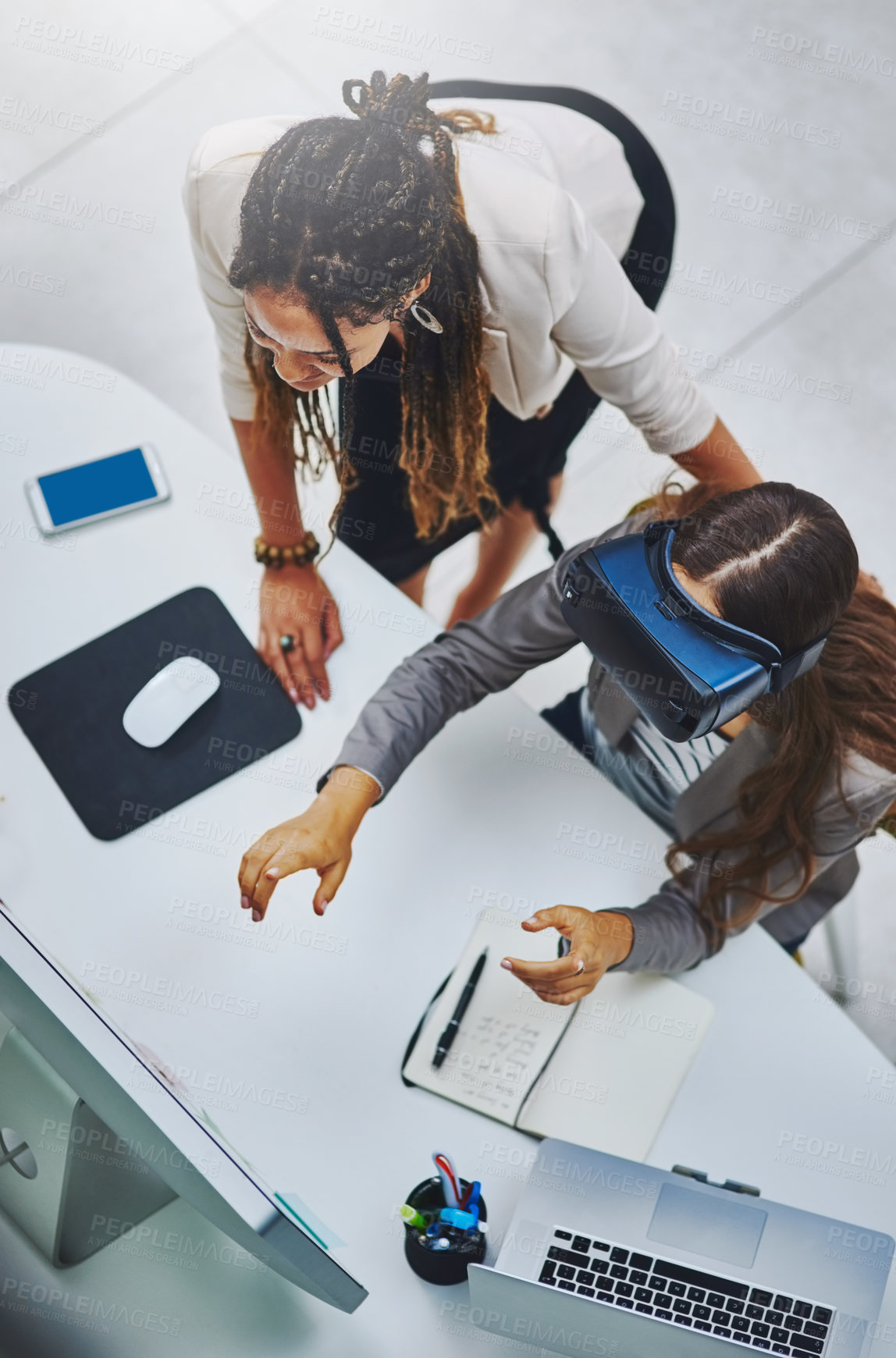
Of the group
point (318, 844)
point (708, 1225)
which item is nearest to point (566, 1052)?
point (708, 1225)

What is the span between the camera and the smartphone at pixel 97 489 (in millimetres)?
1453

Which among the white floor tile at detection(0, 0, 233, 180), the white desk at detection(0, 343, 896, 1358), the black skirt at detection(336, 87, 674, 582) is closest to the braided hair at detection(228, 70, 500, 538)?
the black skirt at detection(336, 87, 674, 582)

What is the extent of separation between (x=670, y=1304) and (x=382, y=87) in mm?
1138

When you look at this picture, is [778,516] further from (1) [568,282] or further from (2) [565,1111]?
(2) [565,1111]

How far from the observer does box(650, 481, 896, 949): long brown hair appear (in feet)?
3.36

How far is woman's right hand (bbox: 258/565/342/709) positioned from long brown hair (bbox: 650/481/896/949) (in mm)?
427

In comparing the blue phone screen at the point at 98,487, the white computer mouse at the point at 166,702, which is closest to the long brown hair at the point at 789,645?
the white computer mouse at the point at 166,702

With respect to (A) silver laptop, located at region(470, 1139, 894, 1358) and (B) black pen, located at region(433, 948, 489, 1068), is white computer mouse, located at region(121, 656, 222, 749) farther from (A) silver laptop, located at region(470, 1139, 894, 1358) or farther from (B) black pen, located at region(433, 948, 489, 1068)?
(A) silver laptop, located at region(470, 1139, 894, 1358)

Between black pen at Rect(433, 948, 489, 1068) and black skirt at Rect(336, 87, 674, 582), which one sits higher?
black skirt at Rect(336, 87, 674, 582)

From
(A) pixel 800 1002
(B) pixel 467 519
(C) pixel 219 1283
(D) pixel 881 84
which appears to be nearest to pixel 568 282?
(B) pixel 467 519

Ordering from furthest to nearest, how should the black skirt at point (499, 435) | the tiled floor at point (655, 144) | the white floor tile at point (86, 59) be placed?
1. the white floor tile at point (86, 59)
2. the tiled floor at point (655, 144)
3. the black skirt at point (499, 435)

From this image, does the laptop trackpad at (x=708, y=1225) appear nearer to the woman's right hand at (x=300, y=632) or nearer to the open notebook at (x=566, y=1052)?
the open notebook at (x=566, y=1052)

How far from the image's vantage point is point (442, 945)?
1.27 meters

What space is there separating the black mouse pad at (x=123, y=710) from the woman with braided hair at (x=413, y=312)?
5cm
